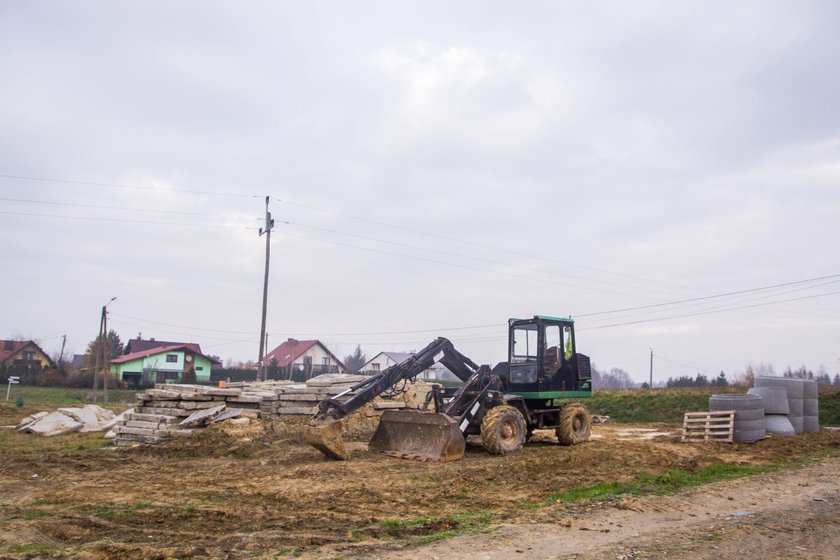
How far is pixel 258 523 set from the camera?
754cm

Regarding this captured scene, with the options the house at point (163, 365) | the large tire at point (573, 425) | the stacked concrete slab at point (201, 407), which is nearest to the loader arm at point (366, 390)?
the large tire at point (573, 425)

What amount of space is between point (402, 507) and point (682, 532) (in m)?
3.33

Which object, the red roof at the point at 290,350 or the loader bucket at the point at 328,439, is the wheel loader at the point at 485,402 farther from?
the red roof at the point at 290,350

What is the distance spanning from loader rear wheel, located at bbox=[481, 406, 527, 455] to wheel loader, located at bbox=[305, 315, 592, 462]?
0.02 m

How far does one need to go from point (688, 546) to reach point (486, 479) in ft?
14.2

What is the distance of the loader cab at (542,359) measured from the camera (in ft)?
48.6

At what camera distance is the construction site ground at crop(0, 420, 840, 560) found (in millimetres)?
6430

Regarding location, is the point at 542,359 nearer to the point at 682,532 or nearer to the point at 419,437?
the point at 419,437

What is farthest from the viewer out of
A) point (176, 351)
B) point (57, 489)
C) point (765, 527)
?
point (176, 351)

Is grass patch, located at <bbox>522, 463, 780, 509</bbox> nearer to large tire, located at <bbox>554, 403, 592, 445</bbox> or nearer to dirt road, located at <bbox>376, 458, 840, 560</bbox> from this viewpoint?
dirt road, located at <bbox>376, 458, 840, 560</bbox>

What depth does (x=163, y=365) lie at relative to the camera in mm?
63125

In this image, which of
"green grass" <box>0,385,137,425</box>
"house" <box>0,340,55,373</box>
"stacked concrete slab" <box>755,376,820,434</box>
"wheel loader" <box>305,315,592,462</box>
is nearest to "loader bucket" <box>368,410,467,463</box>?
"wheel loader" <box>305,315,592,462</box>

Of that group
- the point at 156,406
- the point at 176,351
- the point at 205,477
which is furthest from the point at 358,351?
the point at 205,477

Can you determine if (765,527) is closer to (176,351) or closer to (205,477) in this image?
(205,477)
